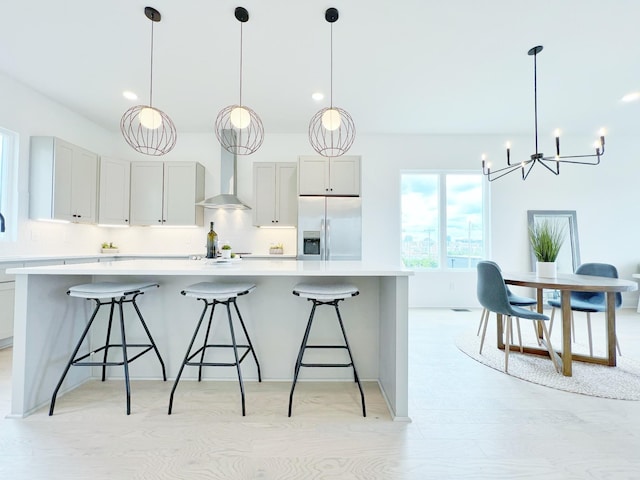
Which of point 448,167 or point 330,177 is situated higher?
point 448,167

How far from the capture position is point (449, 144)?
496cm

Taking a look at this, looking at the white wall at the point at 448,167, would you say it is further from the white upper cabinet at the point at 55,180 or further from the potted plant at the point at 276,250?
the white upper cabinet at the point at 55,180

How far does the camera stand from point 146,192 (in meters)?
4.51

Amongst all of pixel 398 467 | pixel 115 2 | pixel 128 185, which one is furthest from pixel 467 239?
pixel 128 185

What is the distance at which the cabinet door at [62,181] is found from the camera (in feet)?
11.5

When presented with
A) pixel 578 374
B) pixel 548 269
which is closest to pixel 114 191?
pixel 548 269

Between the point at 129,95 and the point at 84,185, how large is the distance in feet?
4.56

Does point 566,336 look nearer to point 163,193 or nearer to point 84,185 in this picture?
point 163,193

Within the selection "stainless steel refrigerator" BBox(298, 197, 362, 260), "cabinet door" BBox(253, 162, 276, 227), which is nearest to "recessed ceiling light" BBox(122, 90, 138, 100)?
"cabinet door" BBox(253, 162, 276, 227)

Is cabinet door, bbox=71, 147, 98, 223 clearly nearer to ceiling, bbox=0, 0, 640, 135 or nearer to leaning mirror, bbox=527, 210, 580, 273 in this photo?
ceiling, bbox=0, 0, 640, 135

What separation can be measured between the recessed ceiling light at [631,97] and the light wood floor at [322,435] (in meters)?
3.76

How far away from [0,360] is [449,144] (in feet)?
20.5

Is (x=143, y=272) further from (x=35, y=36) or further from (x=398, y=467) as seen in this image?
(x=35, y=36)

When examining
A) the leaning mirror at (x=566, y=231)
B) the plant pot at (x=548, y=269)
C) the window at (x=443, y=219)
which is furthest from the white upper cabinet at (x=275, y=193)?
the leaning mirror at (x=566, y=231)
